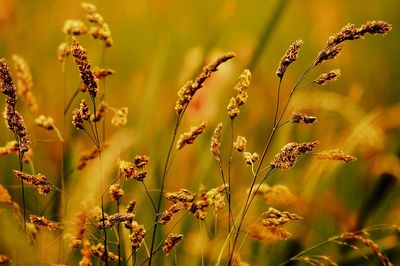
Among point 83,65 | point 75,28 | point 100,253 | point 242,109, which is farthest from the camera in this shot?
point 242,109

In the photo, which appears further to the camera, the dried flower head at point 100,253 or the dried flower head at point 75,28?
the dried flower head at point 75,28

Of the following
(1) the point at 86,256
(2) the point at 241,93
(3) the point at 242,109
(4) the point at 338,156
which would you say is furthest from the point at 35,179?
(3) the point at 242,109

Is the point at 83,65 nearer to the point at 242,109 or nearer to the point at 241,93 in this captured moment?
the point at 241,93

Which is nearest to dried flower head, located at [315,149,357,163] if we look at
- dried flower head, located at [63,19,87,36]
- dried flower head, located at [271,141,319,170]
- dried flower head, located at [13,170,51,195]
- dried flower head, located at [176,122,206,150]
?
dried flower head, located at [271,141,319,170]

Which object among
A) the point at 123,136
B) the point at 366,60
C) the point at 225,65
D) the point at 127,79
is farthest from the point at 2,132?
the point at 366,60

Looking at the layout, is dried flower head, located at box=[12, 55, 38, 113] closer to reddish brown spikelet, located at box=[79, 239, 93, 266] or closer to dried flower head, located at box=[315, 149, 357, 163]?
reddish brown spikelet, located at box=[79, 239, 93, 266]

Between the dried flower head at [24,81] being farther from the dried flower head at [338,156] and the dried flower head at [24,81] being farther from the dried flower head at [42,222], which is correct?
the dried flower head at [338,156]

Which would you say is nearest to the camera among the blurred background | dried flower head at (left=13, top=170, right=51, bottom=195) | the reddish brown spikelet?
dried flower head at (left=13, top=170, right=51, bottom=195)

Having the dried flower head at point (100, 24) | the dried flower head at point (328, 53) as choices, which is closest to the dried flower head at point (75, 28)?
the dried flower head at point (100, 24)

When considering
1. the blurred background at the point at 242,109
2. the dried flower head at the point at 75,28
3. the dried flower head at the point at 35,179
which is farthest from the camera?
the blurred background at the point at 242,109

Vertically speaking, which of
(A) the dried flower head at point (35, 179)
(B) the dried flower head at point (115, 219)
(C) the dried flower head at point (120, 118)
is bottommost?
(B) the dried flower head at point (115, 219)
